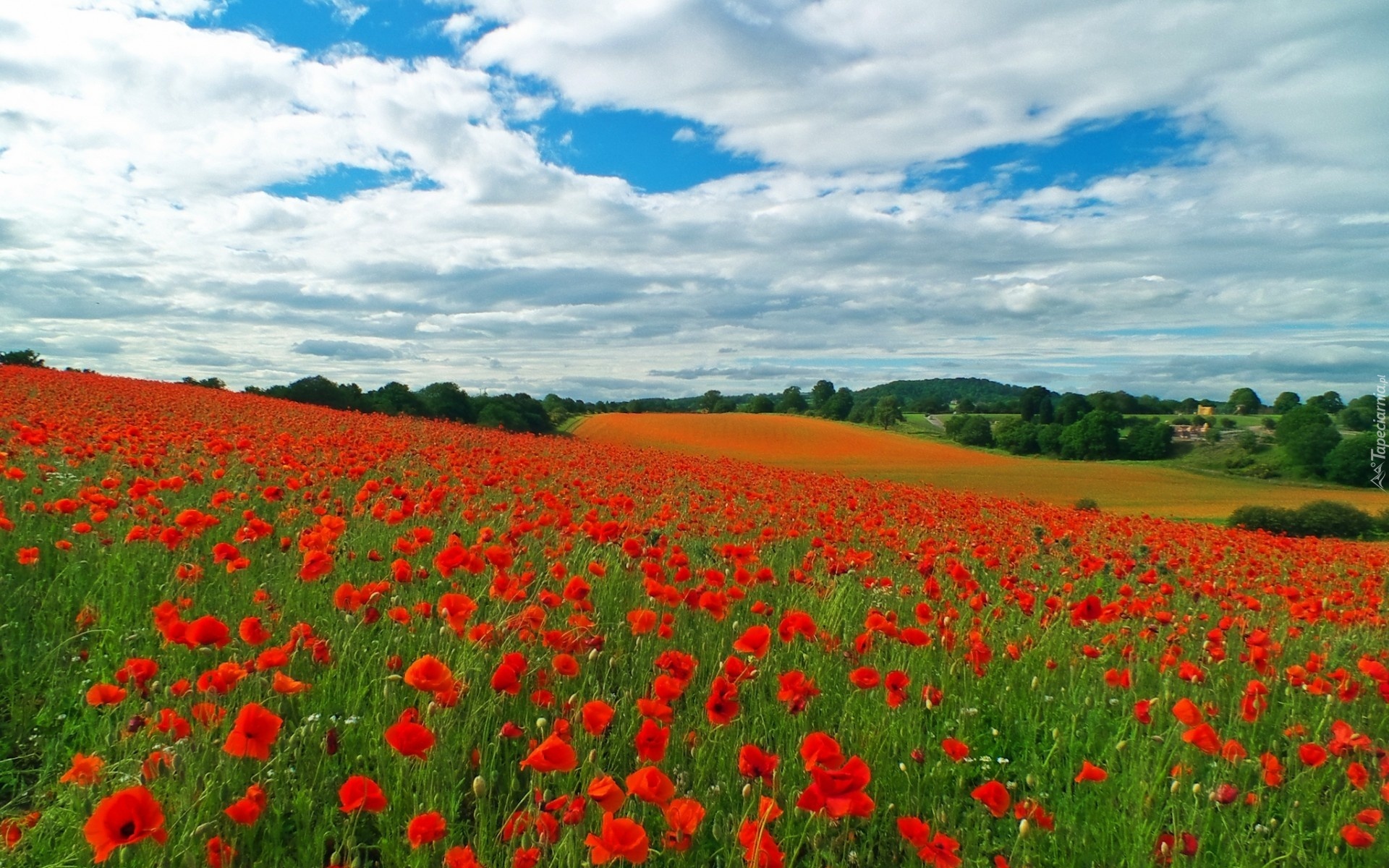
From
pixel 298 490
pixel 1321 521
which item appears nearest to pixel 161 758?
pixel 298 490

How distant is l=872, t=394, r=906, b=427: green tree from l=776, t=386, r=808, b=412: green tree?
9394 mm

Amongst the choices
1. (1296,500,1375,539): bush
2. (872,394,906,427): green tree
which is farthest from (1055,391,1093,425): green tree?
(1296,500,1375,539): bush

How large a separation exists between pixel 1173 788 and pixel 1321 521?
30900 mm

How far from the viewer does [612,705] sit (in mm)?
3029

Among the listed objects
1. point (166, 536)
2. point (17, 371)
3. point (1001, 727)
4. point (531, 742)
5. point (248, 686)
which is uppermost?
point (17, 371)

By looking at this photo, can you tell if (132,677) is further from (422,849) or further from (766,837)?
(766,837)

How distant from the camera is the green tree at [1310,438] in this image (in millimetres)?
42906

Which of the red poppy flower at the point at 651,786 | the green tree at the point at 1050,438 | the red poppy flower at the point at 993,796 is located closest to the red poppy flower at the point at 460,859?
the red poppy flower at the point at 651,786

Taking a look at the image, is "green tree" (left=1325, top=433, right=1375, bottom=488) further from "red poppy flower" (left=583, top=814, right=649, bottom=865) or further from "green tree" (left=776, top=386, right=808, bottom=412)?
"red poppy flower" (left=583, top=814, right=649, bottom=865)

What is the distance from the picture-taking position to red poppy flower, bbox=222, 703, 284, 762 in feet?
6.40

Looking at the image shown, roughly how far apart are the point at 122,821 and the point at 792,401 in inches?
3170

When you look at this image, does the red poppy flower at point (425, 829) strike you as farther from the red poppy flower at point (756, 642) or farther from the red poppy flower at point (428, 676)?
the red poppy flower at point (756, 642)

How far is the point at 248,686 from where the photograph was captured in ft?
9.05

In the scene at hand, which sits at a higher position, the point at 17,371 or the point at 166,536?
the point at 17,371
